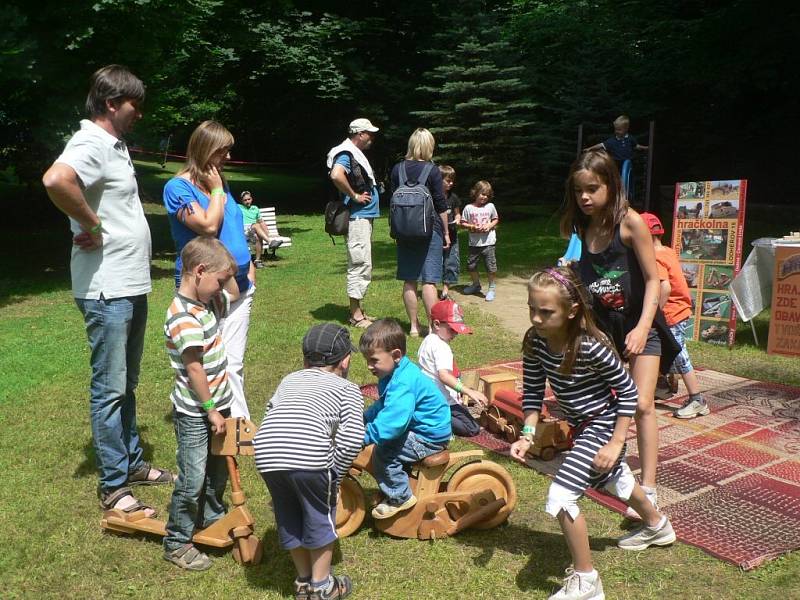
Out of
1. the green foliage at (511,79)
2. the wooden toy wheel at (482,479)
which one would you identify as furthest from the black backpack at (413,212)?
the green foliage at (511,79)

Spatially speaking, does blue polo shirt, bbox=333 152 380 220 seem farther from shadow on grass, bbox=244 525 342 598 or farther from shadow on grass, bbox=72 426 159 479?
shadow on grass, bbox=244 525 342 598

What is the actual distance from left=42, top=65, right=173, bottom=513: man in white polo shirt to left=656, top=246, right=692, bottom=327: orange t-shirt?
3797 millimetres

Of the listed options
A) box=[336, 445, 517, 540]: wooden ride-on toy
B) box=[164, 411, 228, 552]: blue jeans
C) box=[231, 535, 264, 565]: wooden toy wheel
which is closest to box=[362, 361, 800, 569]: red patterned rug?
box=[336, 445, 517, 540]: wooden ride-on toy

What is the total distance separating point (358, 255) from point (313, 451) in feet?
16.8

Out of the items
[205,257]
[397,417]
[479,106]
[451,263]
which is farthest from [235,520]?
[479,106]

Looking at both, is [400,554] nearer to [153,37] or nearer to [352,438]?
[352,438]

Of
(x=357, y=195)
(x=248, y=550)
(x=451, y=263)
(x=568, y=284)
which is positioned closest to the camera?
(x=568, y=284)

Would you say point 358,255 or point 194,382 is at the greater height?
point 358,255

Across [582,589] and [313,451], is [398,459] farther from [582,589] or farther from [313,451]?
[582,589]

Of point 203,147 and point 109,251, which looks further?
point 203,147

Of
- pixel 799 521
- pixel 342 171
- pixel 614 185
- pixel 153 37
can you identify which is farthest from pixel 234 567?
pixel 153 37

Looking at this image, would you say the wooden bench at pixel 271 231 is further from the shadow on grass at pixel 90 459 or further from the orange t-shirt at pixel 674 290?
the orange t-shirt at pixel 674 290

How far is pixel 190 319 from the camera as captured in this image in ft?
11.1

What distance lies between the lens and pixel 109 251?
379cm
